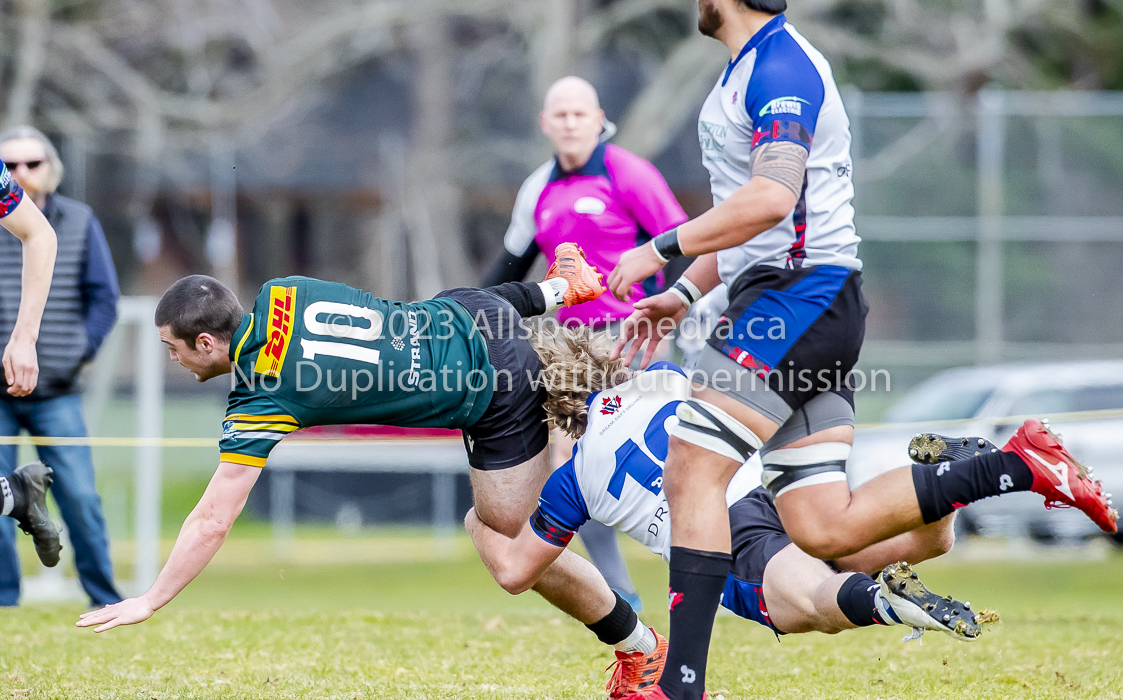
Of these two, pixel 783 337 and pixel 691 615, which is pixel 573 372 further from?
pixel 691 615

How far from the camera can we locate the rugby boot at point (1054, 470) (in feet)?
12.3

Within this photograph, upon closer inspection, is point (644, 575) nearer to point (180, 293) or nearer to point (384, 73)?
point (180, 293)

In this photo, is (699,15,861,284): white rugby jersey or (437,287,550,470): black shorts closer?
(699,15,861,284): white rugby jersey

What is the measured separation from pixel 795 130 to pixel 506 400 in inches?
52.8

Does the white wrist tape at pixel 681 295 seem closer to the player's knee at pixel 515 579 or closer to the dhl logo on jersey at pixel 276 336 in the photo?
the player's knee at pixel 515 579

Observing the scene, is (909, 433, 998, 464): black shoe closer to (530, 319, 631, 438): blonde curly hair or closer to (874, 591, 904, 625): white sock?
(874, 591, 904, 625): white sock

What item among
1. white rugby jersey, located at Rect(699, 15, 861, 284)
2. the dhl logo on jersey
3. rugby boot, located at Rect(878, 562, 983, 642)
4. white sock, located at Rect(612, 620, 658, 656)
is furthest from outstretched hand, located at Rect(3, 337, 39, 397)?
rugby boot, located at Rect(878, 562, 983, 642)

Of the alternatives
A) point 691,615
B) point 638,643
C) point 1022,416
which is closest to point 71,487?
point 638,643

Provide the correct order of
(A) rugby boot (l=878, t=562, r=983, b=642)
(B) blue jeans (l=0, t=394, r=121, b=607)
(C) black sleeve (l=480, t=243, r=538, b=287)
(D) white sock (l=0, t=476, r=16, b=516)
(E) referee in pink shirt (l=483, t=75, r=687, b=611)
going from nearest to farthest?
(A) rugby boot (l=878, t=562, r=983, b=642), (D) white sock (l=0, t=476, r=16, b=516), (E) referee in pink shirt (l=483, t=75, r=687, b=611), (C) black sleeve (l=480, t=243, r=538, b=287), (B) blue jeans (l=0, t=394, r=121, b=607)

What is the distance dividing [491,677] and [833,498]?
1.52 m

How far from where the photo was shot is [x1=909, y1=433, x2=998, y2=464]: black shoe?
13.2 ft

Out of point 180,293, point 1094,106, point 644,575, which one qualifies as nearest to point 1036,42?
point 1094,106

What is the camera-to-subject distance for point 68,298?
6.64 metres

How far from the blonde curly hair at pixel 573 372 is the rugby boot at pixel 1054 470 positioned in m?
1.32
